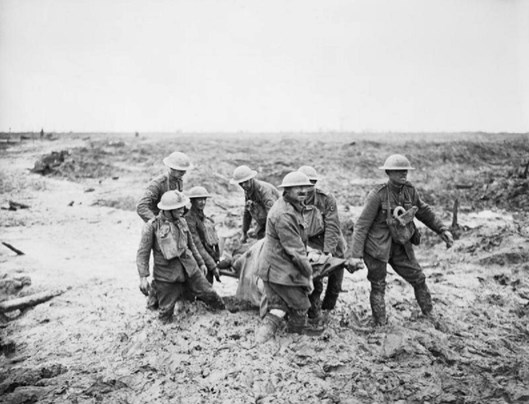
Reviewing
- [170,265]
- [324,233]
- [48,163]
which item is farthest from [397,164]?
[48,163]

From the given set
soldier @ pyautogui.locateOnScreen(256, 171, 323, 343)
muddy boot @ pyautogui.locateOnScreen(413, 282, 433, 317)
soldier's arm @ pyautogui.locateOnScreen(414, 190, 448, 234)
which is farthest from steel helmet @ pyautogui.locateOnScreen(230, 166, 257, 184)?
muddy boot @ pyautogui.locateOnScreen(413, 282, 433, 317)

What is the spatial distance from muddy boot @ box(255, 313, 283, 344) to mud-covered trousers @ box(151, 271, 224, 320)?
96cm

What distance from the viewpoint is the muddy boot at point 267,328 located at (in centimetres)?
448

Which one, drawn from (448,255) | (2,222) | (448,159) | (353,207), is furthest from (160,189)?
(448,159)

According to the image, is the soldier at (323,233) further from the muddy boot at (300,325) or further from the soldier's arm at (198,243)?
the soldier's arm at (198,243)

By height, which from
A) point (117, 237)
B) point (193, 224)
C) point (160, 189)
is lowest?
point (117, 237)

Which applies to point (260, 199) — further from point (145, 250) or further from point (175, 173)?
point (145, 250)

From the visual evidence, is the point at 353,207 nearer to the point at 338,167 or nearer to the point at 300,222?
the point at 338,167

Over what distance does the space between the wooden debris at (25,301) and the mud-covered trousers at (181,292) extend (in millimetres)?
2216

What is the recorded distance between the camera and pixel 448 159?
22.2m

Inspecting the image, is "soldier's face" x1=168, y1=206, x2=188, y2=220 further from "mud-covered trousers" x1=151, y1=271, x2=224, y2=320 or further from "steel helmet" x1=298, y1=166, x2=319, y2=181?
"steel helmet" x1=298, y1=166, x2=319, y2=181

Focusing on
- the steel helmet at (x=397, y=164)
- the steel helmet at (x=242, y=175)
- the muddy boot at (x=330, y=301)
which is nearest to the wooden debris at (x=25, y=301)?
the steel helmet at (x=242, y=175)

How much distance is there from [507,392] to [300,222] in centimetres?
234

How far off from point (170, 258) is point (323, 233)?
1.92 meters
